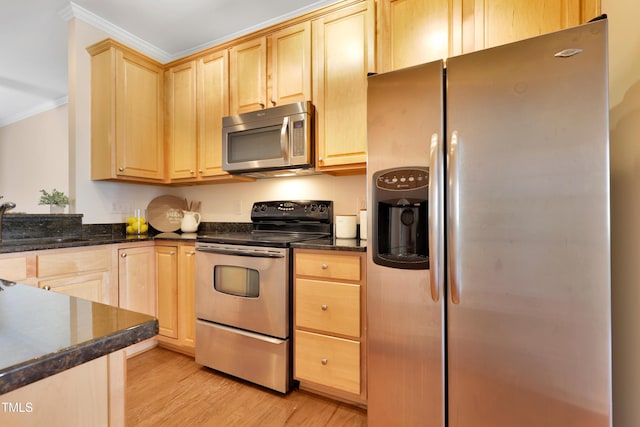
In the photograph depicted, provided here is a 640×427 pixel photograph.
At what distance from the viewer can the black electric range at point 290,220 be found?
7.45 feet

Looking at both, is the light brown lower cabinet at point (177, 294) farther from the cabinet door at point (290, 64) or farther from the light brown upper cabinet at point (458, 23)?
the light brown upper cabinet at point (458, 23)

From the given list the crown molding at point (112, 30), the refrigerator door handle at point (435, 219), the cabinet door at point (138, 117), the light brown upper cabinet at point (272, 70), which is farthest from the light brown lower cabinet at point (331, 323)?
the crown molding at point (112, 30)

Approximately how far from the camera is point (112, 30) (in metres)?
2.62

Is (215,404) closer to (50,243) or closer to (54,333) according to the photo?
(50,243)

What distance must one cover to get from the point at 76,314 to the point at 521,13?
212 cm

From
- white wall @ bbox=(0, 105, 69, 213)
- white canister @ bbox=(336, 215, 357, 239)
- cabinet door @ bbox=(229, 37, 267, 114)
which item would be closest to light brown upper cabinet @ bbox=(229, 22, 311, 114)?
cabinet door @ bbox=(229, 37, 267, 114)

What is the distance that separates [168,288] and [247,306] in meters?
0.86

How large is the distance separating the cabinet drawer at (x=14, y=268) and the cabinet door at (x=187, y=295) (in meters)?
0.86

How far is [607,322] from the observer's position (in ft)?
3.28

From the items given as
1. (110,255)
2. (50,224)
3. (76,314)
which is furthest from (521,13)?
(50,224)

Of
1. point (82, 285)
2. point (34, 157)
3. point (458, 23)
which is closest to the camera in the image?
point (458, 23)

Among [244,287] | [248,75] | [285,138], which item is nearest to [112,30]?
[248,75]

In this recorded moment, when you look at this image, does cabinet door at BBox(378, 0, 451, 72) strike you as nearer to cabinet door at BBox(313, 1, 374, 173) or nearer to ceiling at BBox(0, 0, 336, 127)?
cabinet door at BBox(313, 1, 374, 173)

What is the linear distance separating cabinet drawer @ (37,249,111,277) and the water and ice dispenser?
6.28 feet
